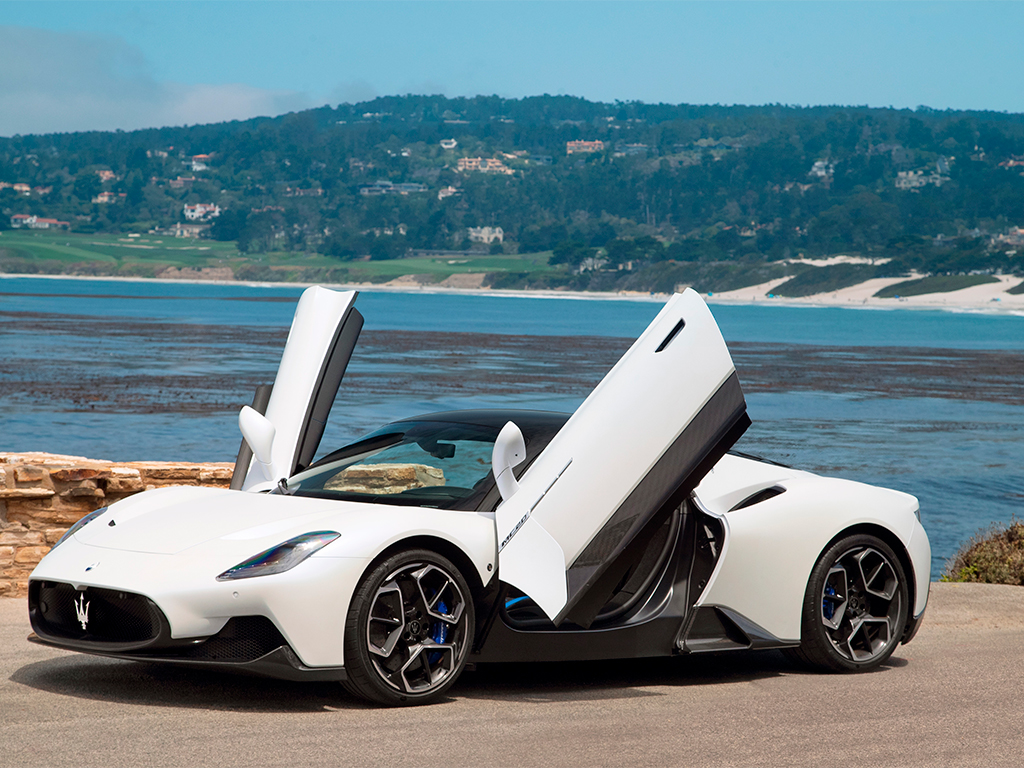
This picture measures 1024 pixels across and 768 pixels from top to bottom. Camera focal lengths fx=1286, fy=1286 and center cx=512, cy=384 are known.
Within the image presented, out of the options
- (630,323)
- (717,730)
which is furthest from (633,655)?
(630,323)

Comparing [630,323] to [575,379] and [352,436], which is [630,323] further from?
[352,436]

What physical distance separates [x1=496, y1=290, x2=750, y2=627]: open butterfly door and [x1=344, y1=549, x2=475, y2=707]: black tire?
27 centimetres

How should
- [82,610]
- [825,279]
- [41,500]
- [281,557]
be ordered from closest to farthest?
[281,557] < [82,610] < [41,500] < [825,279]

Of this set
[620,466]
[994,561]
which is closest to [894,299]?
[994,561]

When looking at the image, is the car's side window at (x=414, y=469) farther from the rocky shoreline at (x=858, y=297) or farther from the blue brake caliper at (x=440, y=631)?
the rocky shoreline at (x=858, y=297)

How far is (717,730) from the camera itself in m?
5.29

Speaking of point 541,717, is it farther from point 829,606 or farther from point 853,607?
point 853,607

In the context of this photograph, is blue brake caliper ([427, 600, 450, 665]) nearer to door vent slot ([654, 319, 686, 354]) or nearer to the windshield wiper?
the windshield wiper

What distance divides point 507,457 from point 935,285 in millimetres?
165083

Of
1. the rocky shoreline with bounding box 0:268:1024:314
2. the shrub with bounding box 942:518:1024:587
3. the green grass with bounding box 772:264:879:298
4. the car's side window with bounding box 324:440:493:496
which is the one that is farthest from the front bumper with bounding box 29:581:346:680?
the green grass with bounding box 772:264:879:298

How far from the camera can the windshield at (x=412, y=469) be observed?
5.90m

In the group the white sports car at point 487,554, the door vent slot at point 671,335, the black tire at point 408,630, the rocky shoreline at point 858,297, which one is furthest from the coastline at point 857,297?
the black tire at point 408,630

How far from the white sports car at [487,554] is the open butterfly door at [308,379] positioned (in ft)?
1.20

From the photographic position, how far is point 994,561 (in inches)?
407
